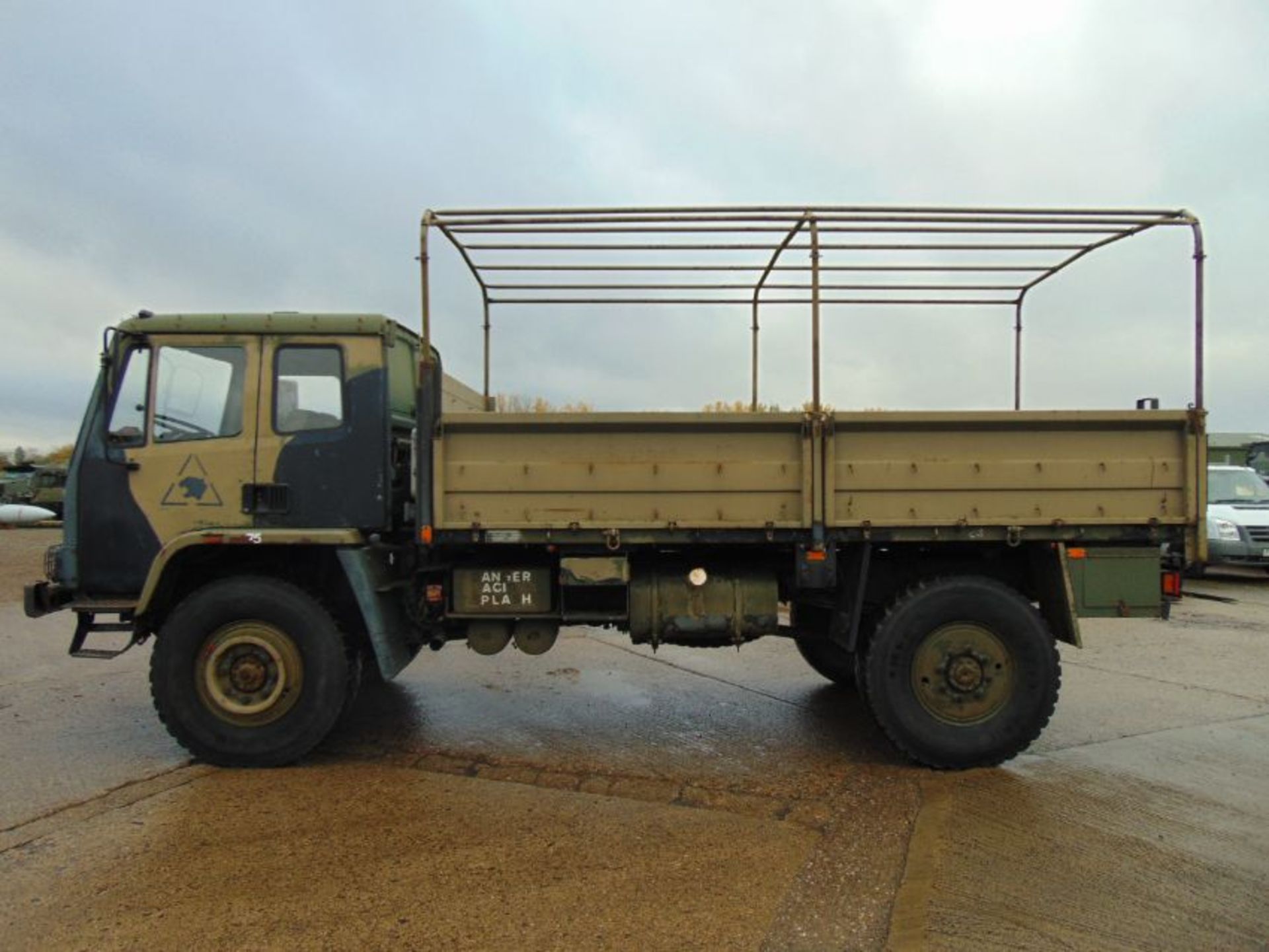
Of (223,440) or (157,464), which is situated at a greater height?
(223,440)

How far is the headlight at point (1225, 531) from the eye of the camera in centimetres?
1187

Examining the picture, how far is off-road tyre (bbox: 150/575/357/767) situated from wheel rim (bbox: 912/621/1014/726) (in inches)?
127

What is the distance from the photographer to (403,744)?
16.2ft

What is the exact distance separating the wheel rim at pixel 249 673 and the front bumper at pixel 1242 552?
40.3ft

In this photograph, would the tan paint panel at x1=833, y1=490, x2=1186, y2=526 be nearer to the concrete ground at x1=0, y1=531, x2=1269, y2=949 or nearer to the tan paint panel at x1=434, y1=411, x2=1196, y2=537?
the tan paint panel at x1=434, y1=411, x2=1196, y2=537

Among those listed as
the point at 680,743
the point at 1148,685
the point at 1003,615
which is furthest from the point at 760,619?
the point at 1148,685

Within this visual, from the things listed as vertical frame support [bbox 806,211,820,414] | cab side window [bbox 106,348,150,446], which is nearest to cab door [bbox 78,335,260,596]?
cab side window [bbox 106,348,150,446]

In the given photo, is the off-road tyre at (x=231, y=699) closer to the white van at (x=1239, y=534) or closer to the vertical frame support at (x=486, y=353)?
the vertical frame support at (x=486, y=353)

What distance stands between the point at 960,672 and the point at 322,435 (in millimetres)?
3793

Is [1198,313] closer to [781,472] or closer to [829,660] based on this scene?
[781,472]

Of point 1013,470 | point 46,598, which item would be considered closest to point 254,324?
point 46,598

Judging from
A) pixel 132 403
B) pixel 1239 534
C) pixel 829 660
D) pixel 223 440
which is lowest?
pixel 829 660

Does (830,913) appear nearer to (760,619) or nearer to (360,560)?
(760,619)

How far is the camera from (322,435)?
15.3ft
